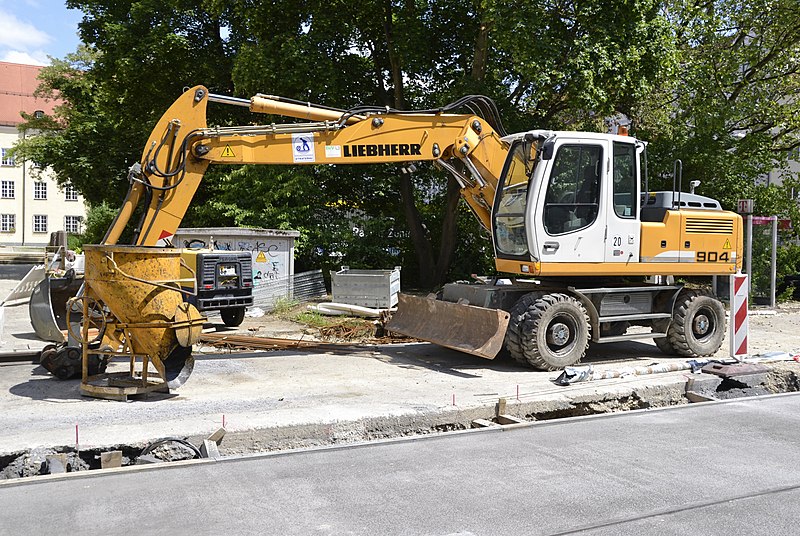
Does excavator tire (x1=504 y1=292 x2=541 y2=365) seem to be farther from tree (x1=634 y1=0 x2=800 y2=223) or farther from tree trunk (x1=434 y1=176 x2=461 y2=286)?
tree (x1=634 y1=0 x2=800 y2=223)

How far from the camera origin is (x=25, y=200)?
62.3 metres

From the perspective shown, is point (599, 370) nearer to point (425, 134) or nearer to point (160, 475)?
point (425, 134)

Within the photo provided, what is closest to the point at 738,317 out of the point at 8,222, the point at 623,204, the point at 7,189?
the point at 623,204

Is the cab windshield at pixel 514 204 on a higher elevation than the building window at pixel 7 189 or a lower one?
lower

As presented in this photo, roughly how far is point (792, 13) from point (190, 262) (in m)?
17.5

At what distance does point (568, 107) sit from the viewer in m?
19.9

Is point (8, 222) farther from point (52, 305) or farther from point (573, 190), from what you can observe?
point (573, 190)

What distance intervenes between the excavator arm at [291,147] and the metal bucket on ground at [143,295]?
1204 mm

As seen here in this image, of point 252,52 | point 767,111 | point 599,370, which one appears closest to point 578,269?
point 599,370

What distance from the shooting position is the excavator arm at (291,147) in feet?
30.8

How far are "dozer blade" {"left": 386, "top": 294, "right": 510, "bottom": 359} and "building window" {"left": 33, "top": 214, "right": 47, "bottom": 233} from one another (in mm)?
59077

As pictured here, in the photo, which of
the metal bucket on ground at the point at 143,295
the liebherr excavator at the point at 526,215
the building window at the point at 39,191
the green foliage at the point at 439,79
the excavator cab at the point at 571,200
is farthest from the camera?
the building window at the point at 39,191

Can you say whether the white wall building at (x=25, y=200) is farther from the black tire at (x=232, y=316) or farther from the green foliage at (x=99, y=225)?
Answer: the black tire at (x=232, y=316)

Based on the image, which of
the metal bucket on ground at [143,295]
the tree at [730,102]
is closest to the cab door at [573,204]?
the metal bucket on ground at [143,295]
